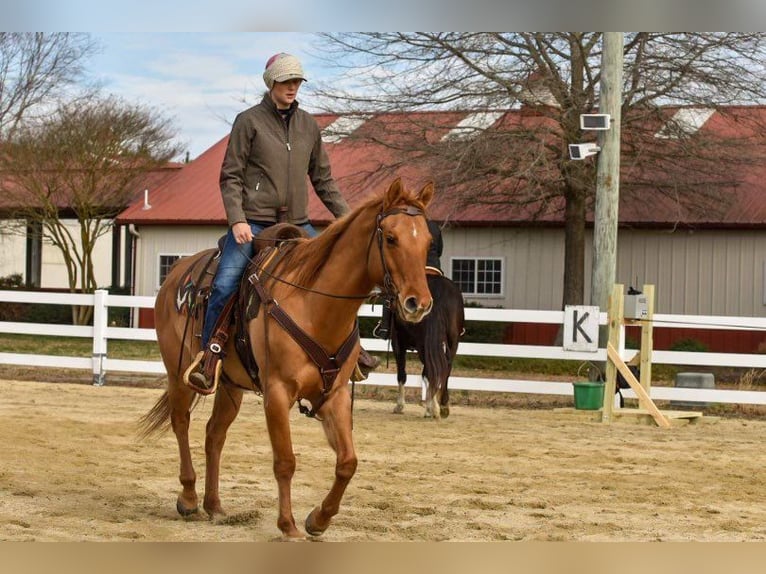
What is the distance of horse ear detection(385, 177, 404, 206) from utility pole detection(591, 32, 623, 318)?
35.9 ft

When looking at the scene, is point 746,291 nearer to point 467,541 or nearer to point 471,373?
point 471,373

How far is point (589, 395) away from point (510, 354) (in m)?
1.68

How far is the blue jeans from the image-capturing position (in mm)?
7449

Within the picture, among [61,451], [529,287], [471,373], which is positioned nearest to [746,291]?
[529,287]

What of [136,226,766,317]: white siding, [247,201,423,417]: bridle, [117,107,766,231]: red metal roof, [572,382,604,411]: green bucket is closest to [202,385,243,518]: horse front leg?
[247,201,423,417]: bridle

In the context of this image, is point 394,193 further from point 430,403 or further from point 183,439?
point 430,403

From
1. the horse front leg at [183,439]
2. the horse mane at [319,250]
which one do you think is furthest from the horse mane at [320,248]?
the horse front leg at [183,439]

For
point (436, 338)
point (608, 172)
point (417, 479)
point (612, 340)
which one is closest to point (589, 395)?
point (612, 340)

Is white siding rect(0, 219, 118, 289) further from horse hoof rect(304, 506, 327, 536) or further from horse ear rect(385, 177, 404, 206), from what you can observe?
horse ear rect(385, 177, 404, 206)

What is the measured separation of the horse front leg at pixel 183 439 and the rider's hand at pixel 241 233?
4.24 feet

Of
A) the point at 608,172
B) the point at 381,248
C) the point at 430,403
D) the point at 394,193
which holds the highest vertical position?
the point at 608,172

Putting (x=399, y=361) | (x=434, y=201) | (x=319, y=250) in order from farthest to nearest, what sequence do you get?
(x=434, y=201) < (x=399, y=361) < (x=319, y=250)

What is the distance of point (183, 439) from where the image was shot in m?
8.02

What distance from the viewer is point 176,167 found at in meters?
35.9
